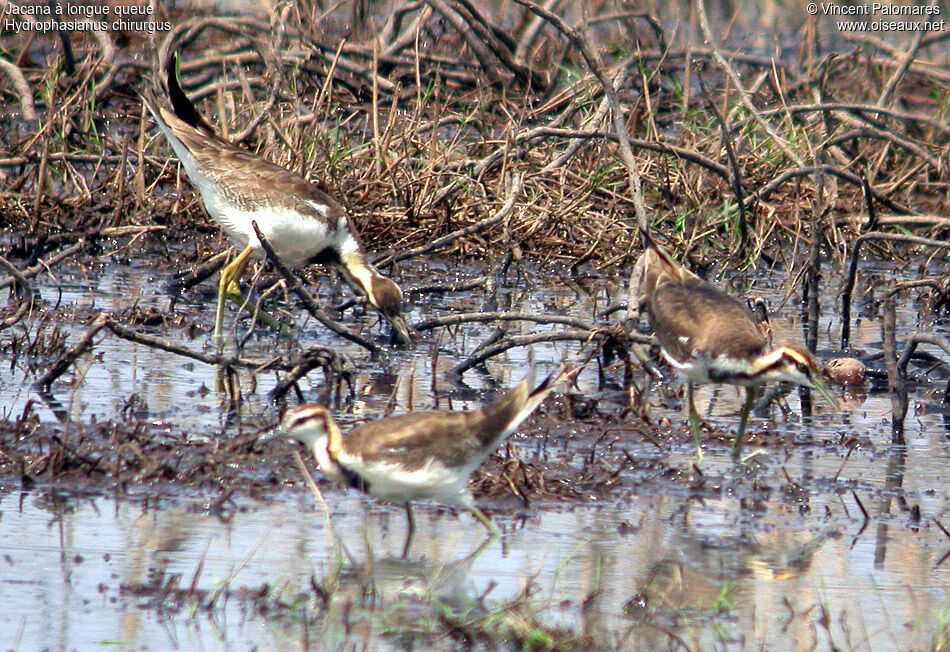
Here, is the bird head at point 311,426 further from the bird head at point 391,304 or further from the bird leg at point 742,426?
the bird head at point 391,304

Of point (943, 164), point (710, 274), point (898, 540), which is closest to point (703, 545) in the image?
point (898, 540)

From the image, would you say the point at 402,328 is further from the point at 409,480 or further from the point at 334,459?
the point at 409,480

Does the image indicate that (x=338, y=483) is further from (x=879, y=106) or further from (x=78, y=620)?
Answer: (x=879, y=106)

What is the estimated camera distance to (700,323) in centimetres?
688

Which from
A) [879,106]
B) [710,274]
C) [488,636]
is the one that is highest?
[879,106]

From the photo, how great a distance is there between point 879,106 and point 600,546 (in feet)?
17.4

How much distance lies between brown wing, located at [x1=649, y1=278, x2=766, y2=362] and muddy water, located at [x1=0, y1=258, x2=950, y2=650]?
46 centimetres

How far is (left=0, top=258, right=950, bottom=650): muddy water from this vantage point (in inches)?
176

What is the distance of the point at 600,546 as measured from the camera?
17.6 ft

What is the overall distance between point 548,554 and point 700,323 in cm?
201

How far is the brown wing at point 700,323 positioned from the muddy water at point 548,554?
0.46 meters

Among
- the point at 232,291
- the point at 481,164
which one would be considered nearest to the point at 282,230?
the point at 232,291

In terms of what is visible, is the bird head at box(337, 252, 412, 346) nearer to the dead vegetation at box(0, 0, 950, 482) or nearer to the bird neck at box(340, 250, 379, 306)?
the bird neck at box(340, 250, 379, 306)

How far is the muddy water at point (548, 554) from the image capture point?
4.46 meters
